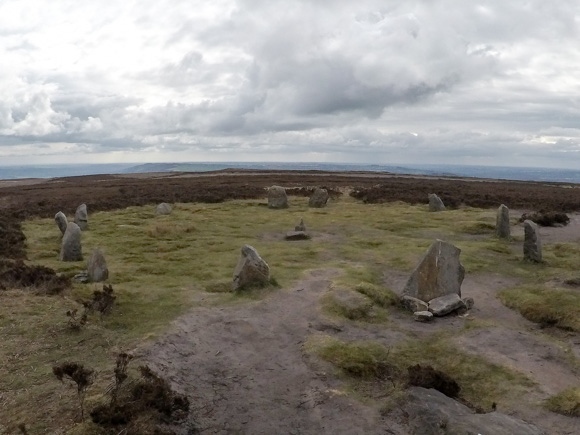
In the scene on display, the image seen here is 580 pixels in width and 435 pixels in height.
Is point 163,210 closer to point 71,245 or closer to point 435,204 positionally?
point 71,245

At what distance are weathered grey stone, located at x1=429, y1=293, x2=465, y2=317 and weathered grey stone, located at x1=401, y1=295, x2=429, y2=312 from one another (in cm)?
20

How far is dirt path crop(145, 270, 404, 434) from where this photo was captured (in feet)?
32.9

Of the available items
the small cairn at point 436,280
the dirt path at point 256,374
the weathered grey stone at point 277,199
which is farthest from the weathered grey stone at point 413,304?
the weathered grey stone at point 277,199

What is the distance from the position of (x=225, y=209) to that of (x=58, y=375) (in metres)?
32.0

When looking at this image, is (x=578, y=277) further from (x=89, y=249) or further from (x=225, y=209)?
(x=225, y=209)

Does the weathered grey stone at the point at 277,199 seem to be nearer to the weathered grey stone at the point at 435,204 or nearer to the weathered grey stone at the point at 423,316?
the weathered grey stone at the point at 435,204

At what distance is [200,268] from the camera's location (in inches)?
835

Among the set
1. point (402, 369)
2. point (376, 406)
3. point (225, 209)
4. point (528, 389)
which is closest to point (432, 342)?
point (402, 369)

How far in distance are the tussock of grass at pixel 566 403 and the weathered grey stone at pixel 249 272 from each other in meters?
10.0

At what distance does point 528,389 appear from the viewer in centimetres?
1129

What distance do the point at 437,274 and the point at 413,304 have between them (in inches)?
57.6

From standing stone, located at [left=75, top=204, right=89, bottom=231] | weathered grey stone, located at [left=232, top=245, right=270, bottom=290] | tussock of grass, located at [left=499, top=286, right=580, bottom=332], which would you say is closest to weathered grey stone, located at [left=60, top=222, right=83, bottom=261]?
standing stone, located at [left=75, top=204, right=89, bottom=231]

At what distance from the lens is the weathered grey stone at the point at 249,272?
17.6 m

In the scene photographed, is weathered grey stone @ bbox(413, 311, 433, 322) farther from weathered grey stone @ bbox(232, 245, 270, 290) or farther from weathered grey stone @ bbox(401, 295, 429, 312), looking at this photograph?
weathered grey stone @ bbox(232, 245, 270, 290)
